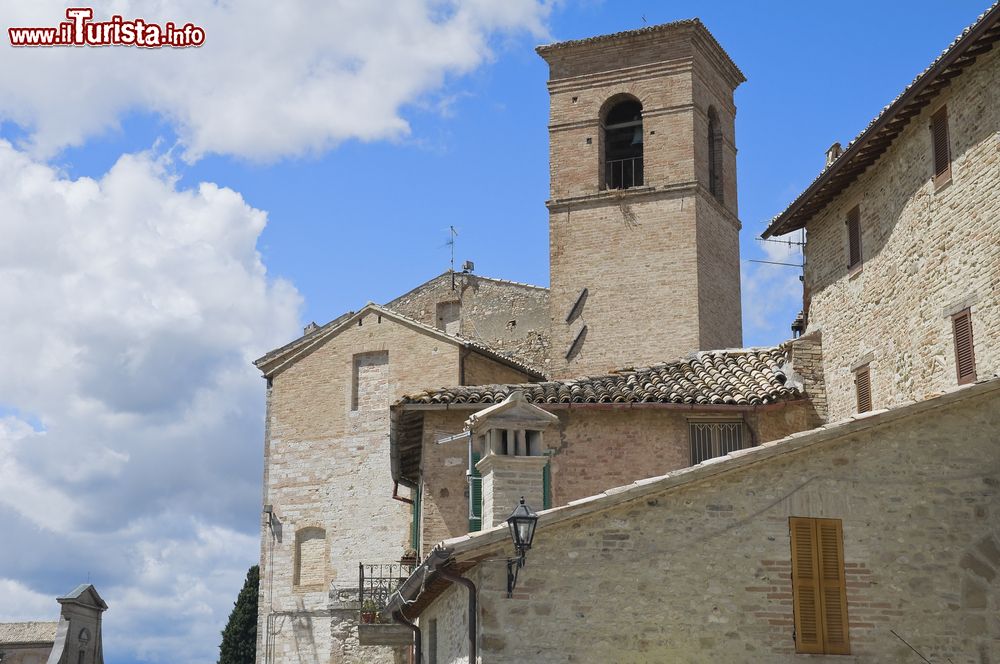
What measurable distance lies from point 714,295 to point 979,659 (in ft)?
61.1

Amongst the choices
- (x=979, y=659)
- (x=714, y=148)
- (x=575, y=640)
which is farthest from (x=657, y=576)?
(x=714, y=148)

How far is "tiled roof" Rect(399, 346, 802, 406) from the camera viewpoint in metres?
20.3

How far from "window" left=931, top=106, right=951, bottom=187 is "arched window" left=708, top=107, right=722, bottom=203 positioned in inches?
646

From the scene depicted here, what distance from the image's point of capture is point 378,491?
102 feet

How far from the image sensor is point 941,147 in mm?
16844

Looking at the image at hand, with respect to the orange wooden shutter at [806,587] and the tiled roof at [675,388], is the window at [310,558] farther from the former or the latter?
the orange wooden shutter at [806,587]

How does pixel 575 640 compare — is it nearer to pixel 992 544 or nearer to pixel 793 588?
pixel 793 588

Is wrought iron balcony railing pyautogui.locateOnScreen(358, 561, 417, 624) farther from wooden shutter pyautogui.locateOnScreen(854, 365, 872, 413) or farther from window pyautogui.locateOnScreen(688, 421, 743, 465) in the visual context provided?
wooden shutter pyautogui.locateOnScreen(854, 365, 872, 413)

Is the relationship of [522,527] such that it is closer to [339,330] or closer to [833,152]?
[833,152]

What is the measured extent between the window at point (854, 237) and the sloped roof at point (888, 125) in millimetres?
426

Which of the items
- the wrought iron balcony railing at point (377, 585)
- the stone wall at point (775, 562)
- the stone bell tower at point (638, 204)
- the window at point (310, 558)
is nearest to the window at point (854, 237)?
the stone wall at point (775, 562)

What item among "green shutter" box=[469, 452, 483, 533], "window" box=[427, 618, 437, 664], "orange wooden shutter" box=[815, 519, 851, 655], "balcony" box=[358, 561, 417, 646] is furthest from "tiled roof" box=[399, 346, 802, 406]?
"orange wooden shutter" box=[815, 519, 851, 655]

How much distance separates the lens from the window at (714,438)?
66.7 ft

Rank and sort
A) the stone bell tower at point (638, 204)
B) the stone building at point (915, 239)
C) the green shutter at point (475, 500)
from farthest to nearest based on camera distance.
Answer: the stone bell tower at point (638, 204) → the green shutter at point (475, 500) → the stone building at point (915, 239)
